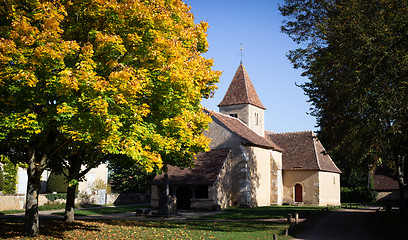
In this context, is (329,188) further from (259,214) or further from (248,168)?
(259,214)

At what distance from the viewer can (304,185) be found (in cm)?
4272

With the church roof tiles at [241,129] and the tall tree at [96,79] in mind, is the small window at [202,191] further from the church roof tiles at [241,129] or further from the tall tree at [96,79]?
the tall tree at [96,79]

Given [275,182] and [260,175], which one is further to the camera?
[275,182]

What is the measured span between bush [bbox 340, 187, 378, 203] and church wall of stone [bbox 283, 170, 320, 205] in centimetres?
1425

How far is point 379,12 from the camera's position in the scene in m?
14.8

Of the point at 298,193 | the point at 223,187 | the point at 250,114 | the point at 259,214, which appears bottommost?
the point at 259,214

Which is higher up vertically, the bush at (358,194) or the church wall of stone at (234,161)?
the church wall of stone at (234,161)

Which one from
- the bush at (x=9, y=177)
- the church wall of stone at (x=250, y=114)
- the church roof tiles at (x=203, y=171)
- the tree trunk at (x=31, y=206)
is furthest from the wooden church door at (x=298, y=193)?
the tree trunk at (x=31, y=206)

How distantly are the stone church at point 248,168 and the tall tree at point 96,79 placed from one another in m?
20.2

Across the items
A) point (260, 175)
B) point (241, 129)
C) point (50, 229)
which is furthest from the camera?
point (241, 129)

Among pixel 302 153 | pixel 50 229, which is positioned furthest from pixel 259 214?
pixel 302 153

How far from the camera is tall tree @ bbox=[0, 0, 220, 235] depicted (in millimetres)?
11570

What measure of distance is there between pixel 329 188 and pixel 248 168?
1299cm

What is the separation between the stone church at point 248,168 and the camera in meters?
35.5
